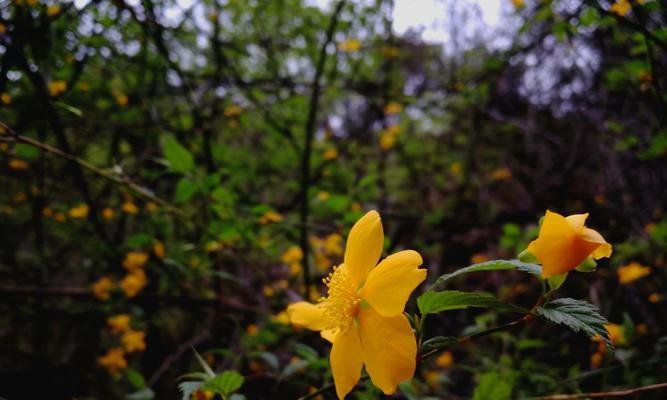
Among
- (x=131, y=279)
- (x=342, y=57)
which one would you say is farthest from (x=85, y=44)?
(x=342, y=57)

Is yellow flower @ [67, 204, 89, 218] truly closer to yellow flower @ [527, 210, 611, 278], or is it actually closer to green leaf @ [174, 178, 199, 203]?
green leaf @ [174, 178, 199, 203]

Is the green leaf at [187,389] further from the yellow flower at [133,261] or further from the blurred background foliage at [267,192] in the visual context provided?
the yellow flower at [133,261]

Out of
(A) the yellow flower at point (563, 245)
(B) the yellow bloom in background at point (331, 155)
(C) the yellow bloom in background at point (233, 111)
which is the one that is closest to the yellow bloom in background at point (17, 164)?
(C) the yellow bloom in background at point (233, 111)

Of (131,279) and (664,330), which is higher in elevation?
(131,279)

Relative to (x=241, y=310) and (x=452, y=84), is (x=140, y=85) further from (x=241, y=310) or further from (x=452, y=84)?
(x=452, y=84)

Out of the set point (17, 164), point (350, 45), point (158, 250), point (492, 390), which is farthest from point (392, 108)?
point (492, 390)

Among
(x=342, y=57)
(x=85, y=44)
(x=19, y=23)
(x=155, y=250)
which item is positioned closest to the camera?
(x=19, y=23)
